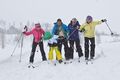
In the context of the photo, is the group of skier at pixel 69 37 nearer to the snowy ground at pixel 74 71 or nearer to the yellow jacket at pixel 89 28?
the yellow jacket at pixel 89 28

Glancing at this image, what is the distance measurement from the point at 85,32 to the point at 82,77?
3.32 m

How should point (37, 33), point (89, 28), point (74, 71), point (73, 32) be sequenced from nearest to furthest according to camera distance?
point (74, 71), point (89, 28), point (73, 32), point (37, 33)

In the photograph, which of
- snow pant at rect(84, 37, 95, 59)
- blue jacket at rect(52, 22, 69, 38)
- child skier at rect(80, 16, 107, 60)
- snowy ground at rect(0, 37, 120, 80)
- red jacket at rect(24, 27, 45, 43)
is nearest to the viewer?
snowy ground at rect(0, 37, 120, 80)

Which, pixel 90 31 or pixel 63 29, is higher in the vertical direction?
pixel 63 29

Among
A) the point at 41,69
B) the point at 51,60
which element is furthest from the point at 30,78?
the point at 51,60

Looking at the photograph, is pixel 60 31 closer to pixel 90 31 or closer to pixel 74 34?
pixel 74 34

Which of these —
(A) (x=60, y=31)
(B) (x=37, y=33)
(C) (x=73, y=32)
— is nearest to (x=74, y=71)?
(C) (x=73, y=32)

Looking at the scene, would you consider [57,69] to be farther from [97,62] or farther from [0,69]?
[0,69]

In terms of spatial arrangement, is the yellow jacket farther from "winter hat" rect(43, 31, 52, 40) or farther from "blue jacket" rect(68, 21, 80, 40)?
"winter hat" rect(43, 31, 52, 40)

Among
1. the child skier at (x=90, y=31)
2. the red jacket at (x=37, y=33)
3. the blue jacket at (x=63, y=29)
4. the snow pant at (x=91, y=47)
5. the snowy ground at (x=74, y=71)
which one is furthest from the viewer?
the red jacket at (x=37, y=33)

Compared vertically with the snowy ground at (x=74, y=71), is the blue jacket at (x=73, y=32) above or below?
above

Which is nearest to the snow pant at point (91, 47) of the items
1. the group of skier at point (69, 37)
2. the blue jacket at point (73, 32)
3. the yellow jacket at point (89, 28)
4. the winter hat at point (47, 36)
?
the group of skier at point (69, 37)

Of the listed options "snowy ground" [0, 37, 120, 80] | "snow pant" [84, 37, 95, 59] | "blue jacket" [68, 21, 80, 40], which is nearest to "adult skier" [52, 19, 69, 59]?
"blue jacket" [68, 21, 80, 40]

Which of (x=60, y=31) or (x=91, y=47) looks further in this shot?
(x=60, y=31)
